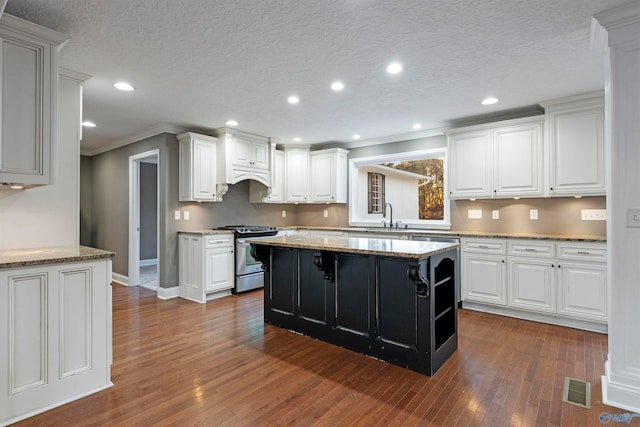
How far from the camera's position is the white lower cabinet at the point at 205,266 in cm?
446

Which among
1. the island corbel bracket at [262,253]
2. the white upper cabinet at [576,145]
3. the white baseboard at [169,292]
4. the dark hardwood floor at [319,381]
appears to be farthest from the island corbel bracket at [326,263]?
the white baseboard at [169,292]

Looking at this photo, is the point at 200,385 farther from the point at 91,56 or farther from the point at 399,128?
the point at 399,128

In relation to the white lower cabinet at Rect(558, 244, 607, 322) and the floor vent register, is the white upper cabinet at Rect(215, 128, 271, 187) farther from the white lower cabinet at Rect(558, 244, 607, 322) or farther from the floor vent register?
the floor vent register

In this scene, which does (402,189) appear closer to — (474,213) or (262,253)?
(474,213)

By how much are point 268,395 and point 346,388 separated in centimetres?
52

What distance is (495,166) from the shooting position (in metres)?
4.11

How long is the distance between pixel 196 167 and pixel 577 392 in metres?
4.61

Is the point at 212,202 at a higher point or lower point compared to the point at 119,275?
higher

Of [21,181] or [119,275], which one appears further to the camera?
[119,275]

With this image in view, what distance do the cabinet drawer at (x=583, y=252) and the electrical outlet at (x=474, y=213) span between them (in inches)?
45.0

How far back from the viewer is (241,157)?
16.8ft

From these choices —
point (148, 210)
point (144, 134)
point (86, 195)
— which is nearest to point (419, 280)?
point (144, 134)

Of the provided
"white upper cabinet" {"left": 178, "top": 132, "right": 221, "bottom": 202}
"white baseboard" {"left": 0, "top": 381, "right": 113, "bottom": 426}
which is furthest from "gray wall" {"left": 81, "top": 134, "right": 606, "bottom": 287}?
"white baseboard" {"left": 0, "top": 381, "right": 113, "bottom": 426}

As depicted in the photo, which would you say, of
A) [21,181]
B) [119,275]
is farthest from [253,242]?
[119,275]
